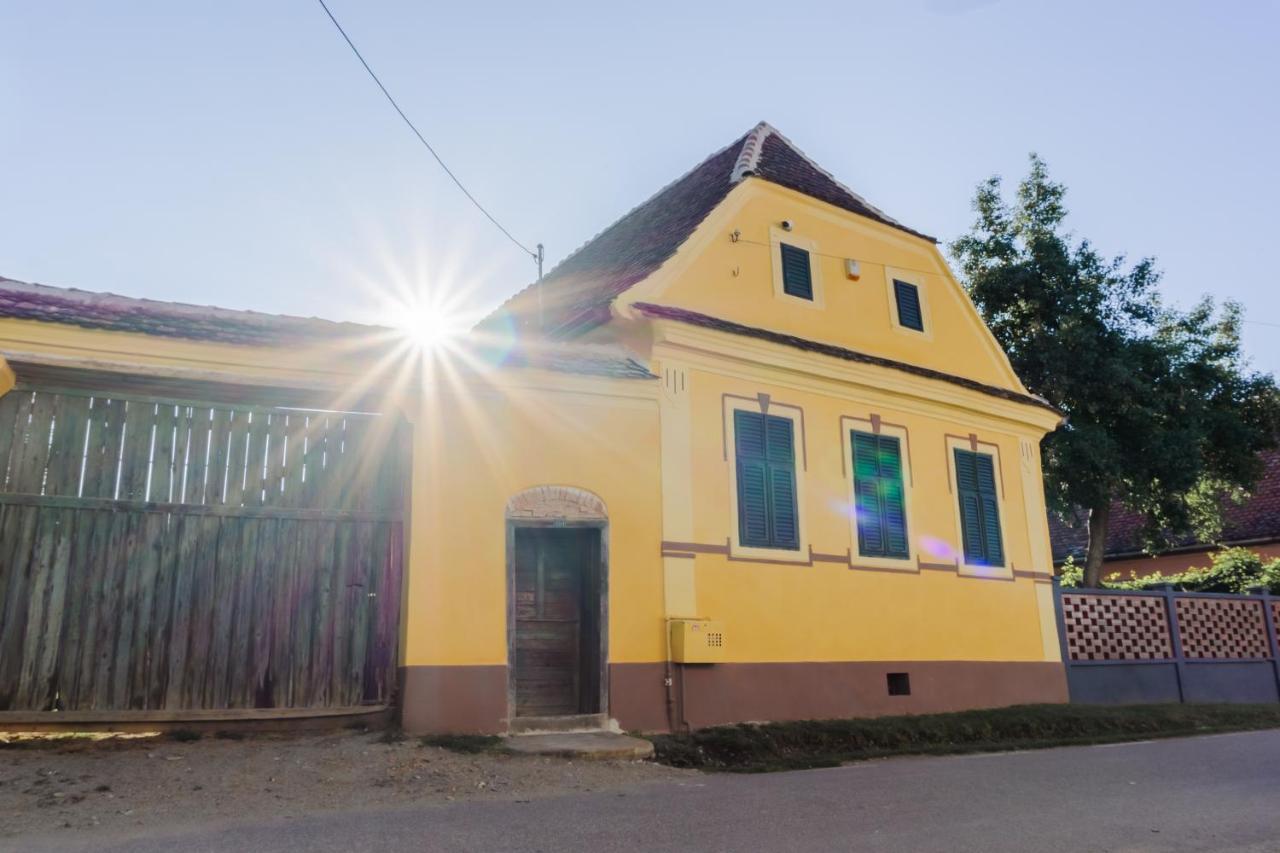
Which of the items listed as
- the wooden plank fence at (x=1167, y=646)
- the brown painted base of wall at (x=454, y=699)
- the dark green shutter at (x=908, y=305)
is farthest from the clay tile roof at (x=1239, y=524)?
the brown painted base of wall at (x=454, y=699)

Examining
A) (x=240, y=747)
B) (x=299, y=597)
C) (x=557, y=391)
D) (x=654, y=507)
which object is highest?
(x=557, y=391)

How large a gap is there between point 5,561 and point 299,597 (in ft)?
7.20

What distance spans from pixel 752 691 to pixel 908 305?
6.45m

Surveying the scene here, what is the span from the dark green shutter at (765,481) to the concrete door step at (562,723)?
8.63 ft

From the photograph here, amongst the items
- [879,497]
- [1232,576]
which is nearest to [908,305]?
[879,497]

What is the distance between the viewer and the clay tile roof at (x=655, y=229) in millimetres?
11984

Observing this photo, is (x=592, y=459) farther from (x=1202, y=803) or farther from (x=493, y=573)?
(x=1202, y=803)

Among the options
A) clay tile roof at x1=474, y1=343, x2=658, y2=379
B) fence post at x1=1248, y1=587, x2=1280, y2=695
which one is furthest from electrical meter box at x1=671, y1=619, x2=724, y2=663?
fence post at x1=1248, y1=587, x2=1280, y2=695

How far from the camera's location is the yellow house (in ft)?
26.8

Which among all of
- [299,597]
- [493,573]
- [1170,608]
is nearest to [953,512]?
[1170,608]

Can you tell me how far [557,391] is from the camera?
380 inches

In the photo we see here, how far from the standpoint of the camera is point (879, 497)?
12273 mm

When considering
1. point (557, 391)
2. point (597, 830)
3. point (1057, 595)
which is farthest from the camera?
point (1057, 595)

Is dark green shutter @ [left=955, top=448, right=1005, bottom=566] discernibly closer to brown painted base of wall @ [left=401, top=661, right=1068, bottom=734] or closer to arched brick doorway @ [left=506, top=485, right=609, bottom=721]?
brown painted base of wall @ [left=401, top=661, right=1068, bottom=734]
